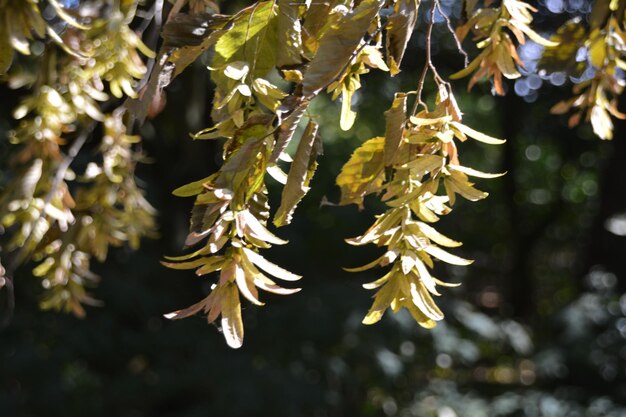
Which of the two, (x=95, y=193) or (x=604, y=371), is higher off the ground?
(x=95, y=193)

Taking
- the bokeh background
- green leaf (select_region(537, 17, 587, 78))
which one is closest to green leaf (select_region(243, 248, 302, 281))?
green leaf (select_region(537, 17, 587, 78))

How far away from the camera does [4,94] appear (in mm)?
3717

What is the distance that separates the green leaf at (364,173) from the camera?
30.1 inches

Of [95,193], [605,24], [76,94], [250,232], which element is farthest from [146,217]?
[250,232]

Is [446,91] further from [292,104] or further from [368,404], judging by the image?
[368,404]

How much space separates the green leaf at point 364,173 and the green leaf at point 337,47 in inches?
5.8

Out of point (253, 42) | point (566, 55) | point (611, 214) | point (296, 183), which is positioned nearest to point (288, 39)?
point (253, 42)

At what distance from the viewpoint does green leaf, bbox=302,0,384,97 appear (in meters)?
0.62

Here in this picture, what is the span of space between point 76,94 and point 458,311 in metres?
2.54

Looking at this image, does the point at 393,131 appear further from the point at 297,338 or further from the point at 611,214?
the point at 611,214

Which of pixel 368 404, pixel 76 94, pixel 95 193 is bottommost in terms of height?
pixel 368 404

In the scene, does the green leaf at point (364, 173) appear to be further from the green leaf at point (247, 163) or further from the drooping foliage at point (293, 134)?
the green leaf at point (247, 163)

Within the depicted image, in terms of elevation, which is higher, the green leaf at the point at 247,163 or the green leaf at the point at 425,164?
the green leaf at the point at 247,163

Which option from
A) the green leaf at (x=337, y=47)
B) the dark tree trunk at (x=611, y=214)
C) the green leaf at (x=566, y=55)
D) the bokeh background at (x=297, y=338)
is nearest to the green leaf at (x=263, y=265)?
the green leaf at (x=337, y=47)
